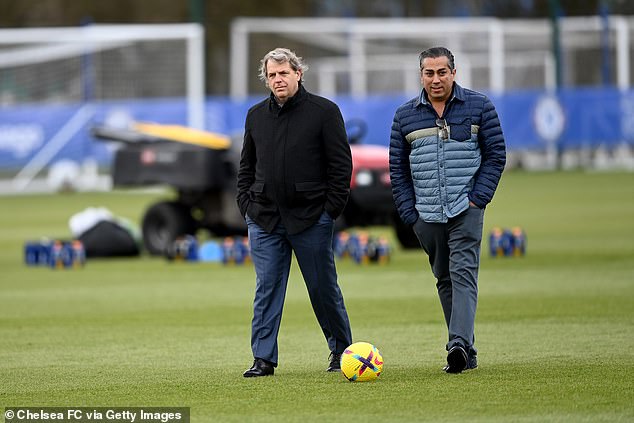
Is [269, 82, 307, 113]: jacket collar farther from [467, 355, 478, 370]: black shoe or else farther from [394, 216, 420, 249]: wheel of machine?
[394, 216, 420, 249]: wheel of machine

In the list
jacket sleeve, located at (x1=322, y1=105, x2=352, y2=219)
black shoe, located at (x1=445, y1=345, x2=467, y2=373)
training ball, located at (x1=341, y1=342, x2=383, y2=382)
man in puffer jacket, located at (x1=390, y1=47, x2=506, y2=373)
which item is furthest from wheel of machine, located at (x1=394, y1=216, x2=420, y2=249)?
training ball, located at (x1=341, y1=342, x2=383, y2=382)

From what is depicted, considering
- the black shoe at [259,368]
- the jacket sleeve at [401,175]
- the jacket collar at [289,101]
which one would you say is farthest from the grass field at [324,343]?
the jacket collar at [289,101]

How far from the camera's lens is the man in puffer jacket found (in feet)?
33.6

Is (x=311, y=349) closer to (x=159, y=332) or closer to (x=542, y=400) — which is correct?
(x=159, y=332)

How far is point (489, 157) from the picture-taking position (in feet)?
34.0

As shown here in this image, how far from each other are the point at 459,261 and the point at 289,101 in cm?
155

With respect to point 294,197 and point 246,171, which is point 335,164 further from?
→ point 246,171

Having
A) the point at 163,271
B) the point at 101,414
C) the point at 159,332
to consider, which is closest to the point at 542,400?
the point at 101,414

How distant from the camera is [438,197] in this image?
1033 centimetres

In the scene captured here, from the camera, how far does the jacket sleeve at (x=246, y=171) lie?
1049cm

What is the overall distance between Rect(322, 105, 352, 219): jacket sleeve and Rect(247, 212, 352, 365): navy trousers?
0.14 m

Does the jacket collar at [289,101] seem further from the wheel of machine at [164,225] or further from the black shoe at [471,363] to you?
the wheel of machine at [164,225]

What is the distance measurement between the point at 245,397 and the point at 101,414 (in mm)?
1011

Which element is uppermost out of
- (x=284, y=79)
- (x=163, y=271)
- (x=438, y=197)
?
(x=284, y=79)
